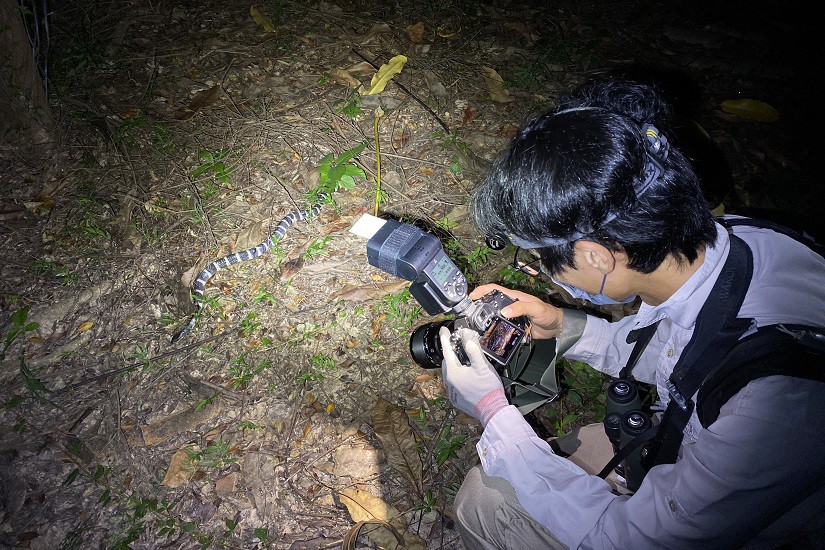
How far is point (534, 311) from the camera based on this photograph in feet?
8.72

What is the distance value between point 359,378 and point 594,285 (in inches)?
72.7

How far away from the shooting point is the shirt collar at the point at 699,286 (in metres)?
1.94

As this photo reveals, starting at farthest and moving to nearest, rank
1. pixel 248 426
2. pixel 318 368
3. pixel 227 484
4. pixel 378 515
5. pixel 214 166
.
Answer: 1. pixel 214 166
2. pixel 318 368
3. pixel 248 426
4. pixel 227 484
5. pixel 378 515

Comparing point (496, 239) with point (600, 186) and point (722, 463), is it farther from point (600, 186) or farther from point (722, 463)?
point (722, 463)

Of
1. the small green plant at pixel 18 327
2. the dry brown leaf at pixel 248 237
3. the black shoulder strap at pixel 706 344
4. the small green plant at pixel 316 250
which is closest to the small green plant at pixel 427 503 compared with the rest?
the black shoulder strap at pixel 706 344

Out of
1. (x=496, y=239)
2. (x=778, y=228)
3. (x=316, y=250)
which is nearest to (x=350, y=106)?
(x=316, y=250)

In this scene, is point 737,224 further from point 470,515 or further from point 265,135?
point 265,135

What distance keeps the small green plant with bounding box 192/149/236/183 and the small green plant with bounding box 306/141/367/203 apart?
2.72 ft

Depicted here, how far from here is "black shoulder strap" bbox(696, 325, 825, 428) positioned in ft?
5.06

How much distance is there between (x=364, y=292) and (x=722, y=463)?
2591mm

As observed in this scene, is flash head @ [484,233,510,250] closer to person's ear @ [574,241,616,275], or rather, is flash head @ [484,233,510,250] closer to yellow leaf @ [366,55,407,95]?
person's ear @ [574,241,616,275]

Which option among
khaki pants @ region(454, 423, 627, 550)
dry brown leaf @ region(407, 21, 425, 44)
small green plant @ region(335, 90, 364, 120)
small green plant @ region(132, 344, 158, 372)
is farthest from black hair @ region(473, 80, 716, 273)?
dry brown leaf @ region(407, 21, 425, 44)

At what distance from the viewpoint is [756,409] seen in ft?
5.15

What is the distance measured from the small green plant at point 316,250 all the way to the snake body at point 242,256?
26 cm
